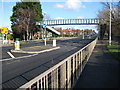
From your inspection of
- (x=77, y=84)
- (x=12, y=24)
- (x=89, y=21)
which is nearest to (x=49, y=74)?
(x=77, y=84)

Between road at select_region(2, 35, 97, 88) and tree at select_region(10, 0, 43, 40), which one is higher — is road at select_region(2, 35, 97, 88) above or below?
below

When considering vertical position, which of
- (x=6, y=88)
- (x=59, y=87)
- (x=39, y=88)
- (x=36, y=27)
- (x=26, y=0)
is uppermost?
(x=26, y=0)

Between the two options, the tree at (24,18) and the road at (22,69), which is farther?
the tree at (24,18)

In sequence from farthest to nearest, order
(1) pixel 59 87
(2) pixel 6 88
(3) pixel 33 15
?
(3) pixel 33 15, (2) pixel 6 88, (1) pixel 59 87

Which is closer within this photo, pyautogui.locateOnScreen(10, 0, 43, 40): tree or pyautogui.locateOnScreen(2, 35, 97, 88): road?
pyautogui.locateOnScreen(2, 35, 97, 88): road

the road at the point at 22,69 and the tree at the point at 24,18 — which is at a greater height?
the tree at the point at 24,18

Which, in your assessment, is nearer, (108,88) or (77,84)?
(108,88)

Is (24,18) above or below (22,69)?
above

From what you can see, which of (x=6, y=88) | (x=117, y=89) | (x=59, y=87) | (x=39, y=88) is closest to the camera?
(x=39, y=88)

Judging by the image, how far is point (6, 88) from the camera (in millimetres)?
6867

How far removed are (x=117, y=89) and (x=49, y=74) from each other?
10.5 ft

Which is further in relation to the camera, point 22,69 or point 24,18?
point 24,18

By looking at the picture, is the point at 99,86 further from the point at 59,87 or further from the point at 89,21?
the point at 89,21

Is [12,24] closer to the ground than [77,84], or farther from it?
farther from it
